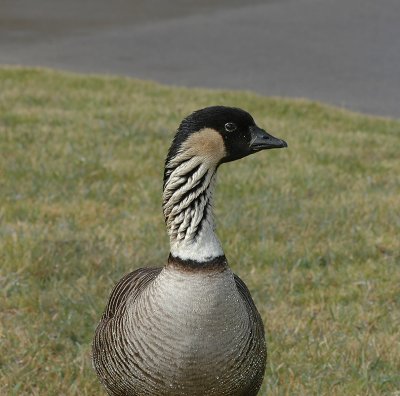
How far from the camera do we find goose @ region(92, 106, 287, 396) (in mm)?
3311

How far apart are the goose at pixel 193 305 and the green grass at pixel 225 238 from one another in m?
1.12

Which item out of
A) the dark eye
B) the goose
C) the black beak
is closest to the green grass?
the goose

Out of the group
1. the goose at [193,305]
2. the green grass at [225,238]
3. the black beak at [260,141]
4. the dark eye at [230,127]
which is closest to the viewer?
the goose at [193,305]

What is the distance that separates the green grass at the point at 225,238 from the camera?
4.81 m

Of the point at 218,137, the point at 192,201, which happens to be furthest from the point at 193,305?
the point at 218,137

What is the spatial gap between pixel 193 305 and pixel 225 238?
336 centimetres

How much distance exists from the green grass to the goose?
3.67 feet

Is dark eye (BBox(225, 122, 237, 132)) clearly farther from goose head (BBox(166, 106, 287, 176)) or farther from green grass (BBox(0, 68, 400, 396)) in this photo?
green grass (BBox(0, 68, 400, 396))

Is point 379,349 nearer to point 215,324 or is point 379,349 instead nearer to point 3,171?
point 215,324

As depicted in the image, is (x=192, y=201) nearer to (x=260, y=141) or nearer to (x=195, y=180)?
(x=195, y=180)

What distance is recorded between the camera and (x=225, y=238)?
6652 mm

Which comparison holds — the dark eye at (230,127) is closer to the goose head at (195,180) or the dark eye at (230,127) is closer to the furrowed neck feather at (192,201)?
the goose head at (195,180)

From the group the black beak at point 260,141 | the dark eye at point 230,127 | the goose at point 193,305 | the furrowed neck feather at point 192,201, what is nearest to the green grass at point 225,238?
the goose at point 193,305

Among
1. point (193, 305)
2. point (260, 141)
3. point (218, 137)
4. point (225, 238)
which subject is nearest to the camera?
point (193, 305)
